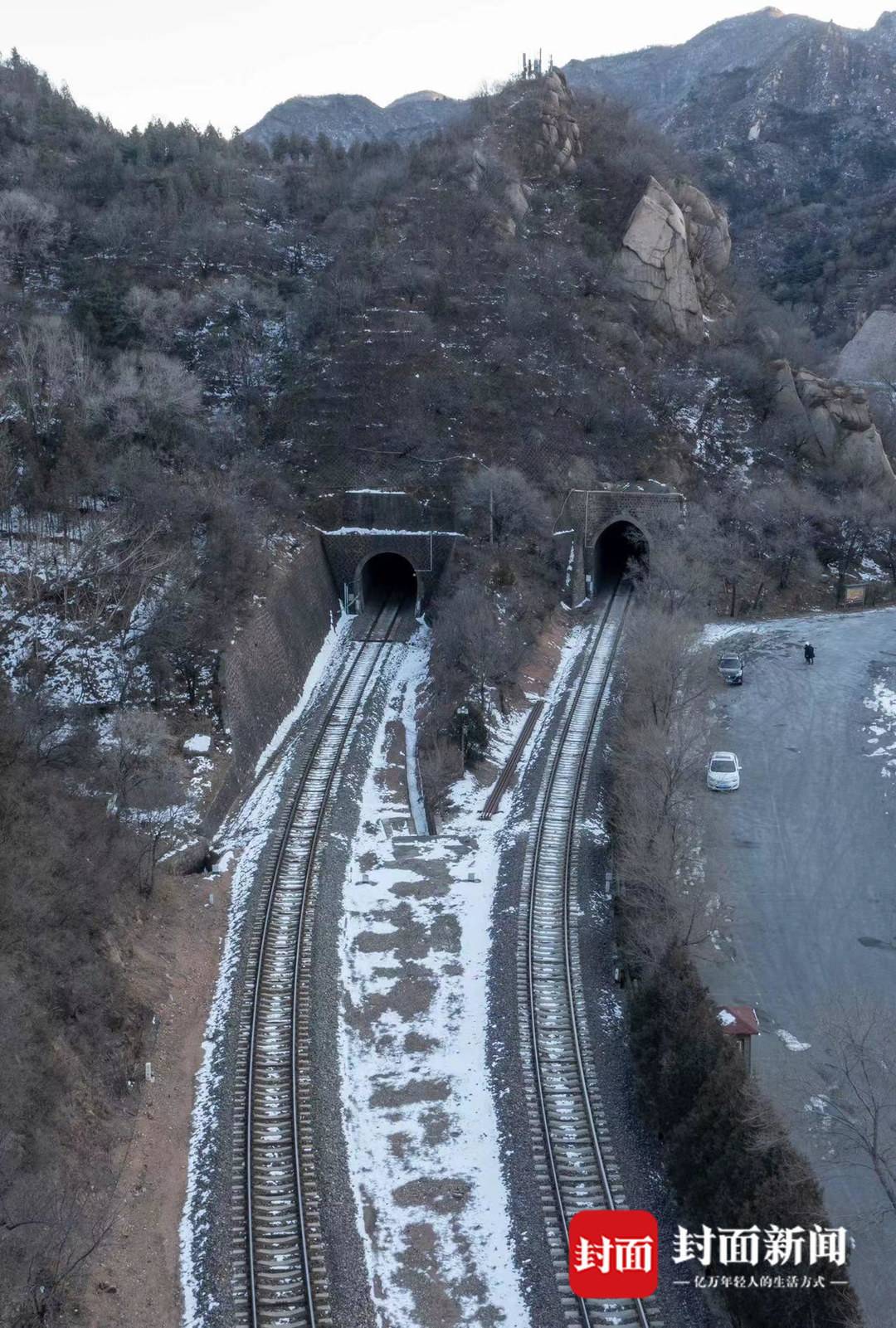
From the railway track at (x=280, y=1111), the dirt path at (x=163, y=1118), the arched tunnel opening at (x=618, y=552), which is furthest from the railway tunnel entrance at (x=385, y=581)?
the dirt path at (x=163, y=1118)

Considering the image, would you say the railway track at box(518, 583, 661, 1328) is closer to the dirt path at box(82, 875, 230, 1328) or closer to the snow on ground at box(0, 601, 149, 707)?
the dirt path at box(82, 875, 230, 1328)

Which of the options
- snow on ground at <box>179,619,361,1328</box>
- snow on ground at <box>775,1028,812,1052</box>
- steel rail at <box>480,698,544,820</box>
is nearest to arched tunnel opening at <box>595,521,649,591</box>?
steel rail at <box>480,698,544,820</box>

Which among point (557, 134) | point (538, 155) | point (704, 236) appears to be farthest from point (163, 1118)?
point (557, 134)

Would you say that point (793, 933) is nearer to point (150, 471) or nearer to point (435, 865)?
point (435, 865)

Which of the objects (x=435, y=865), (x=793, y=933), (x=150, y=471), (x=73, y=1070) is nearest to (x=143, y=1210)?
(x=73, y=1070)

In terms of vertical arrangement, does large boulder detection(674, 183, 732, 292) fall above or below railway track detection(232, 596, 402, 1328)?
above

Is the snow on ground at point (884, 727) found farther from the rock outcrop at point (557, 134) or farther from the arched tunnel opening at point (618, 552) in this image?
the rock outcrop at point (557, 134)

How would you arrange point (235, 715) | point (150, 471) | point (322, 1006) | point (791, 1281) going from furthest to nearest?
1. point (150, 471)
2. point (235, 715)
3. point (322, 1006)
4. point (791, 1281)
